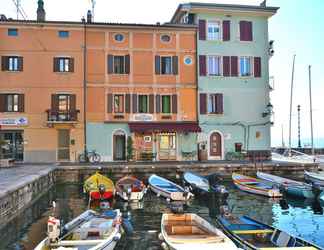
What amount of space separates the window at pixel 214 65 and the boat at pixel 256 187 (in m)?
12.5

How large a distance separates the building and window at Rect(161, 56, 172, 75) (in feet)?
8.70

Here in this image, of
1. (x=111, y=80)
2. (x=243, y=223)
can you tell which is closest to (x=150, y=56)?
(x=111, y=80)

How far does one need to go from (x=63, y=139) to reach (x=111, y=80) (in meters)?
6.54

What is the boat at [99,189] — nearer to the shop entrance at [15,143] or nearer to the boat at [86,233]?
the boat at [86,233]

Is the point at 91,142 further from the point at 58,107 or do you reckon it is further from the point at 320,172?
the point at 320,172

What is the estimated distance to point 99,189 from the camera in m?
20.7

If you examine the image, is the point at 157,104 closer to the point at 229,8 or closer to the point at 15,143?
the point at 229,8

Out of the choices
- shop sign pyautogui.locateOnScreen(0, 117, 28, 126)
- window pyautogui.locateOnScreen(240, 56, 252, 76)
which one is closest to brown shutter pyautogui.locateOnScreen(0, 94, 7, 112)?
shop sign pyautogui.locateOnScreen(0, 117, 28, 126)

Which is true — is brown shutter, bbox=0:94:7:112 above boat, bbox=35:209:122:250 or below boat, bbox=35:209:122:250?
above

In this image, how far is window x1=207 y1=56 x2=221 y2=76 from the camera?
114 feet

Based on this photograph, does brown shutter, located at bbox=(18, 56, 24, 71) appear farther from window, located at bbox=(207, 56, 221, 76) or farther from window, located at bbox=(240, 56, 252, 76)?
window, located at bbox=(240, 56, 252, 76)

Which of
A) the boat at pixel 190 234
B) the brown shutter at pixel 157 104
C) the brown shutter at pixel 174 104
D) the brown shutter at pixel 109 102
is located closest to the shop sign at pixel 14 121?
the brown shutter at pixel 109 102

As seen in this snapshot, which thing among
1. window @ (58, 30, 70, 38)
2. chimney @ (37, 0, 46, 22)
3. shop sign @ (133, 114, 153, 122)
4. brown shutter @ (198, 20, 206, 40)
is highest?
chimney @ (37, 0, 46, 22)

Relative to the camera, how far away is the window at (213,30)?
34.9 metres
